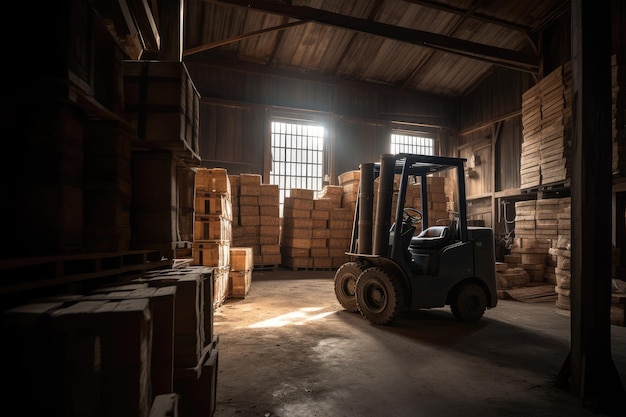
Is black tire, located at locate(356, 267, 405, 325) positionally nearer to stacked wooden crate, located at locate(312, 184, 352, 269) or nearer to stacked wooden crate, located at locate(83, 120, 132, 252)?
stacked wooden crate, located at locate(83, 120, 132, 252)

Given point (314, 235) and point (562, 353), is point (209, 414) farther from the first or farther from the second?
point (314, 235)

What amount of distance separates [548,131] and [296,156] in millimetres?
9763

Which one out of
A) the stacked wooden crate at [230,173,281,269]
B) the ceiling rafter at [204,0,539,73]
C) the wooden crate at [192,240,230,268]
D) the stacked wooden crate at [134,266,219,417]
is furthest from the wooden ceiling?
the stacked wooden crate at [134,266,219,417]

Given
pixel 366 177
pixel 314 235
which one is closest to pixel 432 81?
pixel 314 235

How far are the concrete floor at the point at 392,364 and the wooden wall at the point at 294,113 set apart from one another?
385 inches

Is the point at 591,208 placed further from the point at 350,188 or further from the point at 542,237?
the point at 350,188

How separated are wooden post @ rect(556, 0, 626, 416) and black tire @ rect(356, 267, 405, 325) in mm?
2704

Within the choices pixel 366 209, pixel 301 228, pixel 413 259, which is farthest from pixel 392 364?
pixel 301 228

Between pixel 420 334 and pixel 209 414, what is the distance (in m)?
3.98

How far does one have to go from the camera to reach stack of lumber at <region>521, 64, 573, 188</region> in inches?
436

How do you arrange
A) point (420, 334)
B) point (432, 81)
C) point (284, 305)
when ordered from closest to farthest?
point (420, 334) → point (284, 305) → point (432, 81)

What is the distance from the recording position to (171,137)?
3.56 meters

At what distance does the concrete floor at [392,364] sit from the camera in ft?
11.3

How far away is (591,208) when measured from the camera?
146 inches
